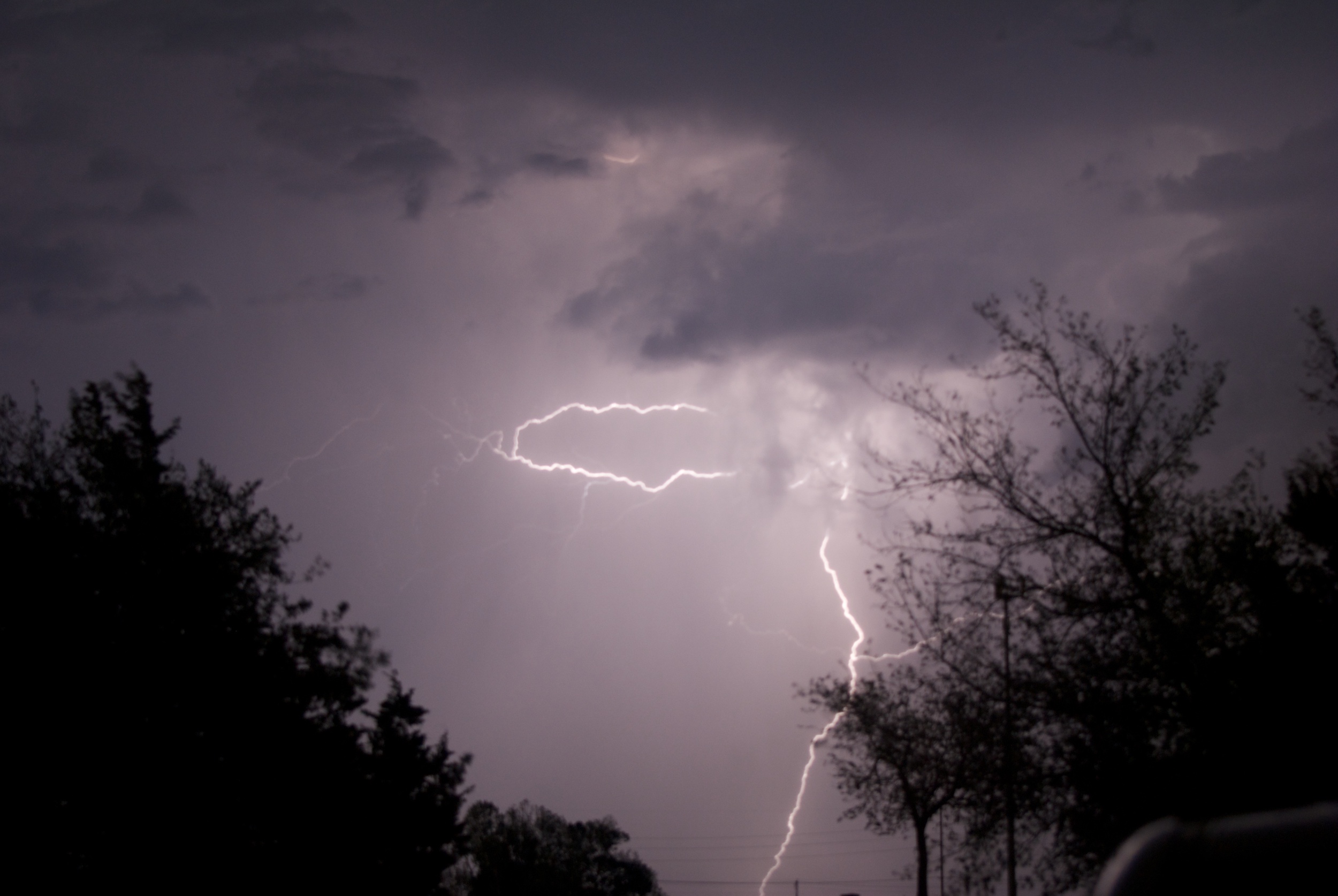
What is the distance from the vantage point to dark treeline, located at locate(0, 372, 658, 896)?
16.7 m

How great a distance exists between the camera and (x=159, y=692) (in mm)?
18344

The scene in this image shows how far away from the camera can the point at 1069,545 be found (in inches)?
544

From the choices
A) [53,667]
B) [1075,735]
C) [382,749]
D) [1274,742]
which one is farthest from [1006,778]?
[382,749]

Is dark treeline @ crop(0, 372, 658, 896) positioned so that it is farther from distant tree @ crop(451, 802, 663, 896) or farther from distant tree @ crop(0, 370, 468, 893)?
distant tree @ crop(451, 802, 663, 896)

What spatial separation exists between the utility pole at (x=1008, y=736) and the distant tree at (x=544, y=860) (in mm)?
29303

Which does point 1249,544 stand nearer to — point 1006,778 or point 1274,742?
point 1274,742

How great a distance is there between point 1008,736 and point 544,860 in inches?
2587

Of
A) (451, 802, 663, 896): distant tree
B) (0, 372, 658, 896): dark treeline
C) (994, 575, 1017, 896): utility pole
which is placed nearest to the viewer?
(994, 575, 1017, 896): utility pole

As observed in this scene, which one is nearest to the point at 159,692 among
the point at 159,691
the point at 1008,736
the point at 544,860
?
the point at 159,691

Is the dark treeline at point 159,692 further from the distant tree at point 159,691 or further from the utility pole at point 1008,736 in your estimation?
the utility pole at point 1008,736

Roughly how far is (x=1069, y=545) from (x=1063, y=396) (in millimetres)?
2328

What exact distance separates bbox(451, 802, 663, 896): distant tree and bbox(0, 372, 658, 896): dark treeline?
19100 millimetres

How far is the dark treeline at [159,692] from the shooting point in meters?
16.7

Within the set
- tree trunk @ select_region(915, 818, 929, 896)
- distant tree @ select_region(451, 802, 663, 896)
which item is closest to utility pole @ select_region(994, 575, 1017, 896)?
tree trunk @ select_region(915, 818, 929, 896)
